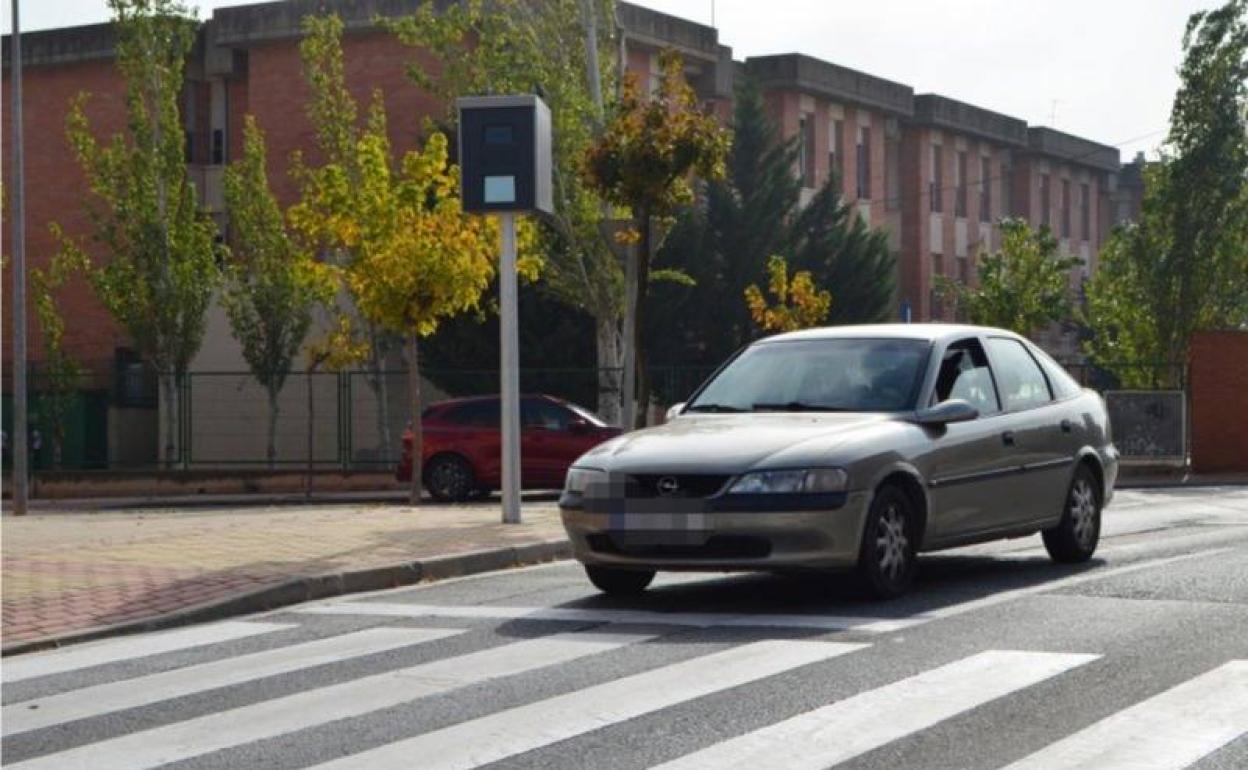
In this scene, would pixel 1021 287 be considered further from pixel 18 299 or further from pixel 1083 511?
pixel 1083 511

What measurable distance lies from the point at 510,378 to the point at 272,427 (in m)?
22.0

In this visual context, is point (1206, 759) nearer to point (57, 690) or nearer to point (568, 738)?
point (568, 738)

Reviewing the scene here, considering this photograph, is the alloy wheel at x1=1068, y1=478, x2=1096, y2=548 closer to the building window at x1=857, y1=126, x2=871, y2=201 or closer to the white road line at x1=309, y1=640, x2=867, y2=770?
the white road line at x1=309, y1=640, x2=867, y2=770

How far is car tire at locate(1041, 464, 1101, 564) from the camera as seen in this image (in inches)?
524

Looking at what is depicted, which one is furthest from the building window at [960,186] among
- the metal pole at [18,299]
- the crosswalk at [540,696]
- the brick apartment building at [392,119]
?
the crosswalk at [540,696]

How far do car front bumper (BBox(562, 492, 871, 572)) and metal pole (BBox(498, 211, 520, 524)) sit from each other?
6246 mm

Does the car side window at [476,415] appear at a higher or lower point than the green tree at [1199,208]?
lower

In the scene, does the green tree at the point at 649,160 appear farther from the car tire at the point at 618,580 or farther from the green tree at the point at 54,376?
the green tree at the point at 54,376

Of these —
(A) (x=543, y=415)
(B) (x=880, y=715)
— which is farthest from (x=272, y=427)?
(B) (x=880, y=715)

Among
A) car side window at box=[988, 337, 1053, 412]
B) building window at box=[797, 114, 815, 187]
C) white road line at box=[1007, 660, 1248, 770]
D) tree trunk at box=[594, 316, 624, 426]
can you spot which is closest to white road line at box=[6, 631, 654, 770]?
white road line at box=[1007, 660, 1248, 770]

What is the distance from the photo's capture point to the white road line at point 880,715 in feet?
22.7

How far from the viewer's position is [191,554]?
14695 millimetres

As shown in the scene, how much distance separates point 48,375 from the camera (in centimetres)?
4097

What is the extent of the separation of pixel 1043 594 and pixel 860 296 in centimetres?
3303
